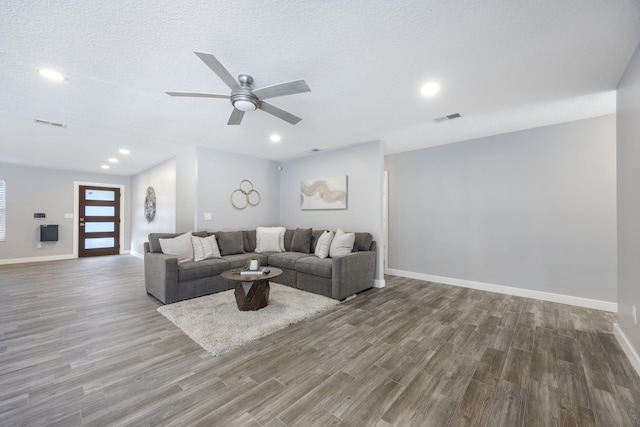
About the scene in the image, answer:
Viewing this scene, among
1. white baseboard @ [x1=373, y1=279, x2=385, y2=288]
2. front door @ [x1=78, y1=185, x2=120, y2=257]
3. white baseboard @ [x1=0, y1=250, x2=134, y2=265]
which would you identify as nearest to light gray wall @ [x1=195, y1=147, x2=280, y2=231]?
white baseboard @ [x1=373, y1=279, x2=385, y2=288]

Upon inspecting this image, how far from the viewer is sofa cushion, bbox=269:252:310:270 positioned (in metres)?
4.22

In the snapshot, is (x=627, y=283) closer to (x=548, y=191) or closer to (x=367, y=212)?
(x=548, y=191)

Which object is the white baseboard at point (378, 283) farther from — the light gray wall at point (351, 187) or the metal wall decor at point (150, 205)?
the metal wall decor at point (150, 205)

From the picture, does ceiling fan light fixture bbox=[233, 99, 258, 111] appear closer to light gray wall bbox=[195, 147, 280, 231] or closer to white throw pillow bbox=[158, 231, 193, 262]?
white throw pillow bbox=[158, 231, 193, 262]

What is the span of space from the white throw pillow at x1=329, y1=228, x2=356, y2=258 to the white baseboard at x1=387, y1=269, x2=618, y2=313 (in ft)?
5.23

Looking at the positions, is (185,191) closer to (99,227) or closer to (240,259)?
(240,259)

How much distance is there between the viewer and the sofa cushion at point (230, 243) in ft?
14.7

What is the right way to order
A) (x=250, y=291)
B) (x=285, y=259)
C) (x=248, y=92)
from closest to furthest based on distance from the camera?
(x=248, y=92), (x=250, y=291), (x=285, y=259)

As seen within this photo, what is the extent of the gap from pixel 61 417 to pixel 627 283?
4396 mm

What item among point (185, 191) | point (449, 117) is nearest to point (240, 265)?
point (185, 191)

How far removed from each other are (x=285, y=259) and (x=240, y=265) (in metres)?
0.75

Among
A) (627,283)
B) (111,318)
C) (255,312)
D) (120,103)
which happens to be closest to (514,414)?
(627,283)

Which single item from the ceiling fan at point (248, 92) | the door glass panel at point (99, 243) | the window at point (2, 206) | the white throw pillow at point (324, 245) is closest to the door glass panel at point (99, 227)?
the door glass panel at point (99, 243)

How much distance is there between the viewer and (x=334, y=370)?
1984 mm
